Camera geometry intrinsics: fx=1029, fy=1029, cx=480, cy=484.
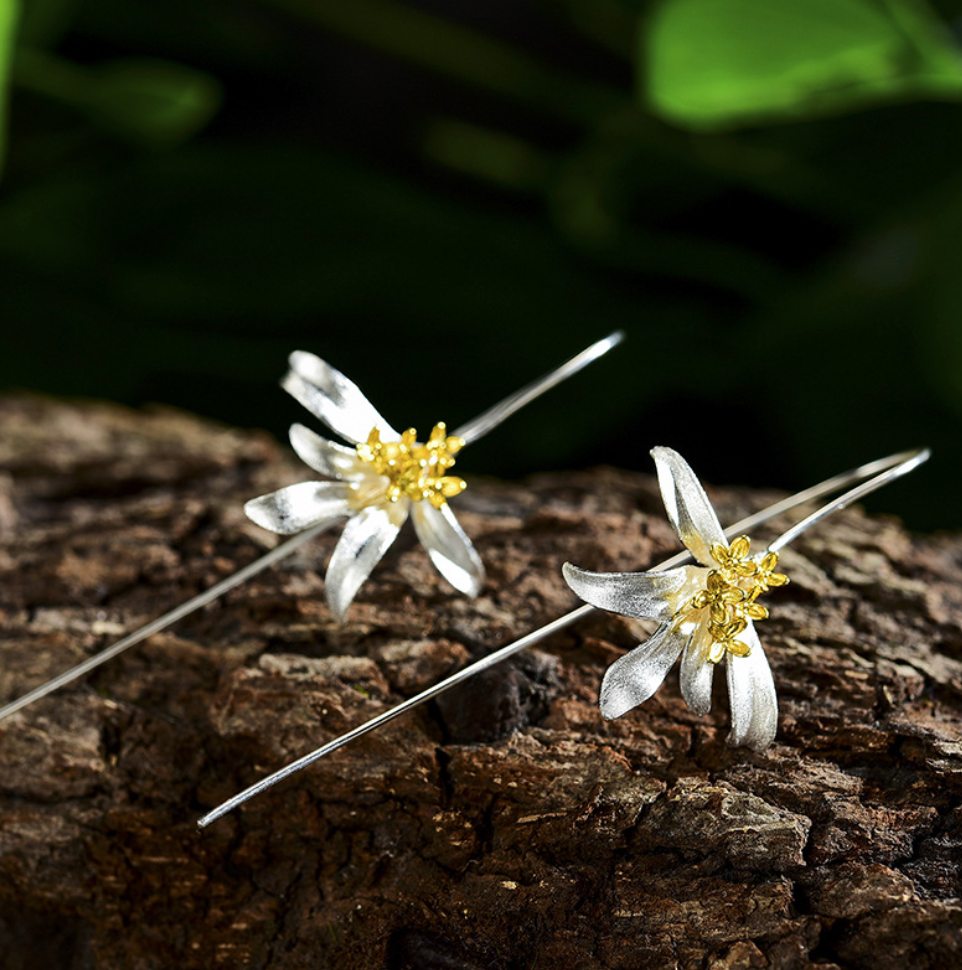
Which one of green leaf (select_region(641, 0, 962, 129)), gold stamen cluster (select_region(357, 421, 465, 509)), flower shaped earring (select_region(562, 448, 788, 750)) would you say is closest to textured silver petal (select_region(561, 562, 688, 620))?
flower shaped earring (select_region(562, 448, 788, 750))

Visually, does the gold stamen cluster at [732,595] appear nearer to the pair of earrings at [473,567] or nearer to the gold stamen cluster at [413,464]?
the pair of earrings at [473,567]

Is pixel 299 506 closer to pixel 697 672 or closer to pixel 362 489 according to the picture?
pixel 362 489

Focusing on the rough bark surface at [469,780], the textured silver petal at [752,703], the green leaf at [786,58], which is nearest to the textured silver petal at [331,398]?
the rough bark surface at [469,780]

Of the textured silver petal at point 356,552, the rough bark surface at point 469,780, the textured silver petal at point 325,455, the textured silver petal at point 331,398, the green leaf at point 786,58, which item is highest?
the green leaf at point 786,58

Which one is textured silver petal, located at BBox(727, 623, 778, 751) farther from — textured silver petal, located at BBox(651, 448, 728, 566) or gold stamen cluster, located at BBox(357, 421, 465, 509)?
gold stamen cluster, located at BBox(357, 421, 465, 509)

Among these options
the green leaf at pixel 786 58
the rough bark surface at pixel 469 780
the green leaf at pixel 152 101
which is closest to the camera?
the rough bark surface at pixel 469 780

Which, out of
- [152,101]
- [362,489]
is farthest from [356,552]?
[152,101]

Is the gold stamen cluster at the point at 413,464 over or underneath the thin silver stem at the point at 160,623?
over

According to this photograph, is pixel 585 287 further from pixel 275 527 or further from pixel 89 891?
pixel 89 891
